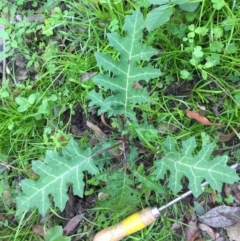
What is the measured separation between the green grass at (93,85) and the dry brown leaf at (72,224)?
0.04 metres

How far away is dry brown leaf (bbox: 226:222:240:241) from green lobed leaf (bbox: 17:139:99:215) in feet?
2.04

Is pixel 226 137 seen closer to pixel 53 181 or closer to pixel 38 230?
pixel 53 181

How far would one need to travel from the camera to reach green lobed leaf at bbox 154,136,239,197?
1672mm

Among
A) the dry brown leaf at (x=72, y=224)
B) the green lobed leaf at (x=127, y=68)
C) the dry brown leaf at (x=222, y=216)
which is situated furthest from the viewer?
the dry brown leaf at (x=72, y=224)

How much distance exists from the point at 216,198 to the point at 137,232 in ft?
1.18

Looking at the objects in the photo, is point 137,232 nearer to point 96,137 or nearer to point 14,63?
point 96,137

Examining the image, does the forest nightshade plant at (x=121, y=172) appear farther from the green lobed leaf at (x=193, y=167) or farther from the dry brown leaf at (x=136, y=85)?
the dry brown leaf at (x=136, y=85)

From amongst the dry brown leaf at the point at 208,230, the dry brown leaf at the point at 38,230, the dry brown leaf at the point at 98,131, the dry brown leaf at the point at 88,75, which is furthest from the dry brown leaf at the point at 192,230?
the dry brown leaf at the point at 88,75

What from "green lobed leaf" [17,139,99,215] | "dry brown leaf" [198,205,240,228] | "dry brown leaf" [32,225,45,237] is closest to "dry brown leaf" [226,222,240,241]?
"dry brown leaf" [198,205,240,228]

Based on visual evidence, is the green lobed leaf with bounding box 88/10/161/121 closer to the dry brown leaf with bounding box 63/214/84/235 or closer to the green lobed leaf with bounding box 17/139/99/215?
the green lobed leaf with bounding box 17/139/99/215

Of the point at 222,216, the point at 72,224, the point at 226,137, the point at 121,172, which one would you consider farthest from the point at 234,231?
the point at 72,224

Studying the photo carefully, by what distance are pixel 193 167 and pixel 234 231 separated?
0.40 m

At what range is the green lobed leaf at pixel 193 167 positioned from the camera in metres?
1.67

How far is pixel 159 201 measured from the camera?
1.96m
